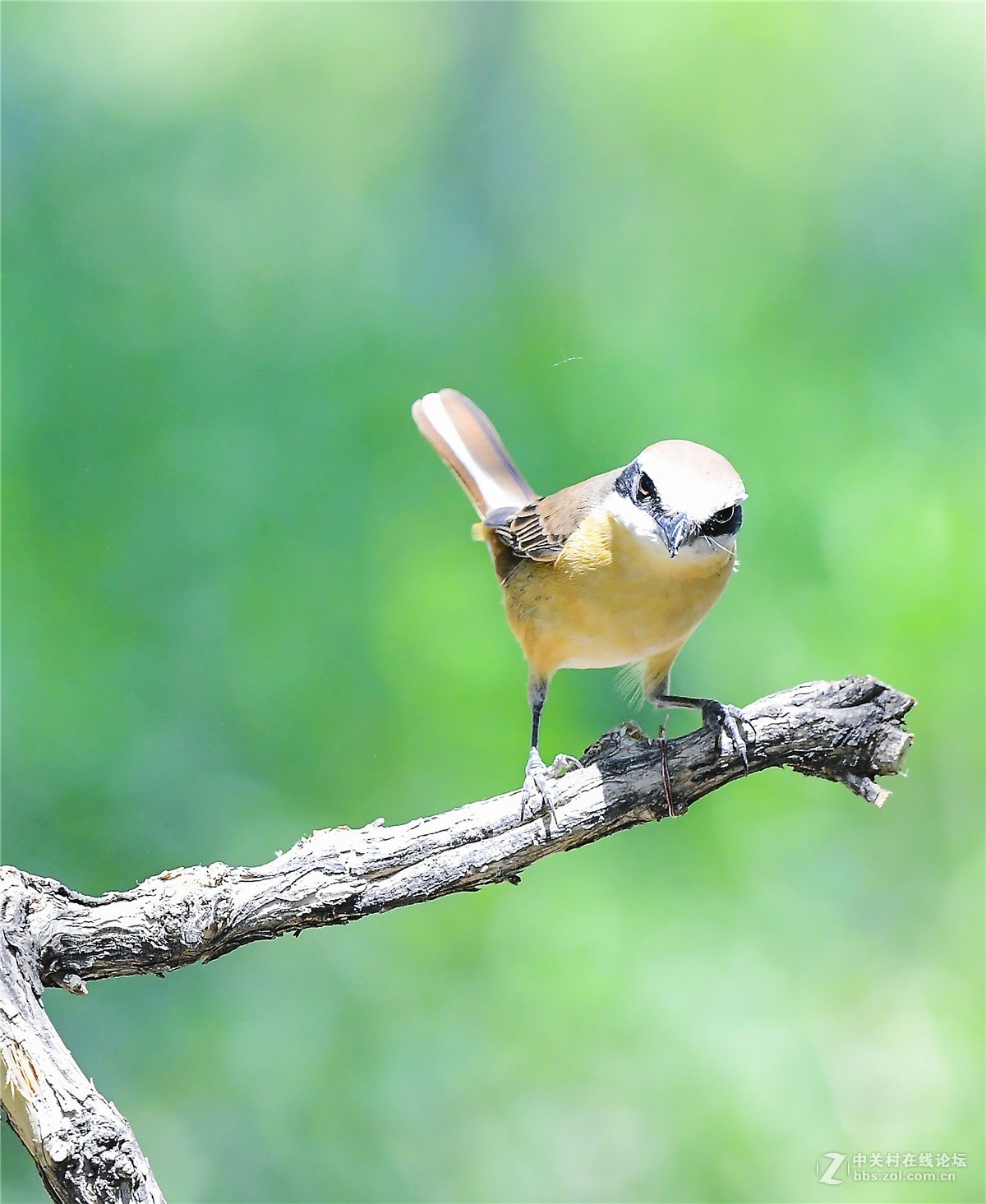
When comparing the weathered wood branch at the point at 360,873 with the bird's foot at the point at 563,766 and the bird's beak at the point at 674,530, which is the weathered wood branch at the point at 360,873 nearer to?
the bird's foot at the point at 563,766

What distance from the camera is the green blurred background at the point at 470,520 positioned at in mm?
2627

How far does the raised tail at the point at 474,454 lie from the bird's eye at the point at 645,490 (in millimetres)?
552

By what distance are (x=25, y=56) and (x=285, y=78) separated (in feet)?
2.07

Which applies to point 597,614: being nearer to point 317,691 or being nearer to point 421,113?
point 317,691

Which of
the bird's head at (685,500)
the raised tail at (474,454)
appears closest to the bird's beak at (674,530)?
the bird's head at (685,500)

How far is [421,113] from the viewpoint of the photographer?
9.07 feet

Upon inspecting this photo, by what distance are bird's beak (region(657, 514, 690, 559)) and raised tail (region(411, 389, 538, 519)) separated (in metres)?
0.64

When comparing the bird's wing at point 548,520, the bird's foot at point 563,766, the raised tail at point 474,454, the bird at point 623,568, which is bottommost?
the bird's foot at point 563,766

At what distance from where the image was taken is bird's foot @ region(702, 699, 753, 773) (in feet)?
5.74

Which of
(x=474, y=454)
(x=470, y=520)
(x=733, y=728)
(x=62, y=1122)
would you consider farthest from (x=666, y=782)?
(x=470, y=520)

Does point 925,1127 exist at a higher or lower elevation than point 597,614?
lower

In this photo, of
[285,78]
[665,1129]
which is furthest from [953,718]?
[285,78]

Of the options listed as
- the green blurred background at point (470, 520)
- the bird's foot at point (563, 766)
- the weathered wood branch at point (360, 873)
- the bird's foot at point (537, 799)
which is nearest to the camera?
the weathered wood branch at point (360, 873)

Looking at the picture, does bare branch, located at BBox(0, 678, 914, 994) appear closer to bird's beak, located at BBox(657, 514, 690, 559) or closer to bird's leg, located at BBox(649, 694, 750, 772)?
bird's leg, located at BBox(649, 694, 750, 772)
